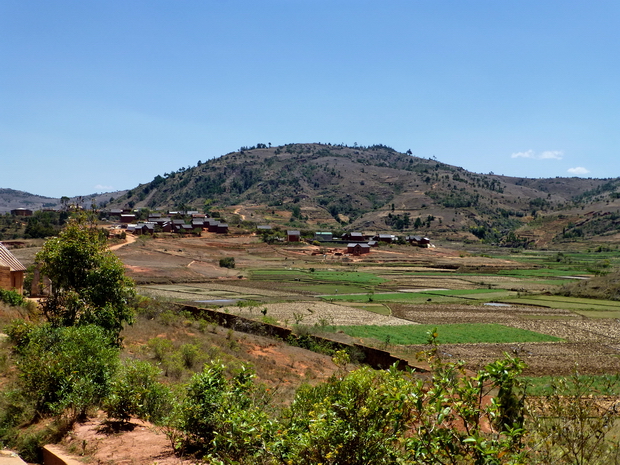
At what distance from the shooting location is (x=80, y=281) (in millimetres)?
13789

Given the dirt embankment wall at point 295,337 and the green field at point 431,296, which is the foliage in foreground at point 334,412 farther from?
the green field at point 431,296

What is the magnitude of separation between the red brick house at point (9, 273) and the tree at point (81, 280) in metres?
9.66

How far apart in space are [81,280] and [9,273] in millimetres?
10678

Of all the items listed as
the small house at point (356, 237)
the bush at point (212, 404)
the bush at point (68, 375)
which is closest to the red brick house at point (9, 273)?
the bush at point (68, 375)

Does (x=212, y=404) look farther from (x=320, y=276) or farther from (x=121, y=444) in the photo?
(x=320, y=276)

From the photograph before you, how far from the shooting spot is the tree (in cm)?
1340

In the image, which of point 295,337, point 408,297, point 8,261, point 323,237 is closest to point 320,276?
point 408,297

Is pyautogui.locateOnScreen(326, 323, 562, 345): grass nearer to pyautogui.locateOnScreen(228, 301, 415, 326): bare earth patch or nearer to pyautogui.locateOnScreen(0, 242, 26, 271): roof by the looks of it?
pyautogui.locateOnScreen(228, 301, 415, 326): bare earth patch

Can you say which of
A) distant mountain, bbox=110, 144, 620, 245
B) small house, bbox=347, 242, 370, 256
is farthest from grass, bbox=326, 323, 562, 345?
A: distant mountain, bbox=110, 144, 620, 245

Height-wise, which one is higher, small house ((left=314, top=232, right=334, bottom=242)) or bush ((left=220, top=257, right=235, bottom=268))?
small house ((left=314, top=232, right=334, bottom=242))

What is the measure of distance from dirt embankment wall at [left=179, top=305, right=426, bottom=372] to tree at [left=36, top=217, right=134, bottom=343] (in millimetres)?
13005

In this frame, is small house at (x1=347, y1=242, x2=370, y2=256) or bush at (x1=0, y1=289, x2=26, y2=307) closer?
bush at (x1=0, y1=289, x2=26, y2=307)

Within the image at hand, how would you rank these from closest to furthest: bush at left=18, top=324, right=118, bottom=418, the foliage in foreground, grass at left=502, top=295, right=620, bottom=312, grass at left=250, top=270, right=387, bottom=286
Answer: the foliage in foreground, bush at left=18, top=324, right=118, bottom=418, grass at left=502, top=295, right=620, bottom=312, grass at left=250, top=270, right=387, bottom=286

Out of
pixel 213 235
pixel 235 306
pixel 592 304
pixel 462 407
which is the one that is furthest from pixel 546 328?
pixel 213 235
